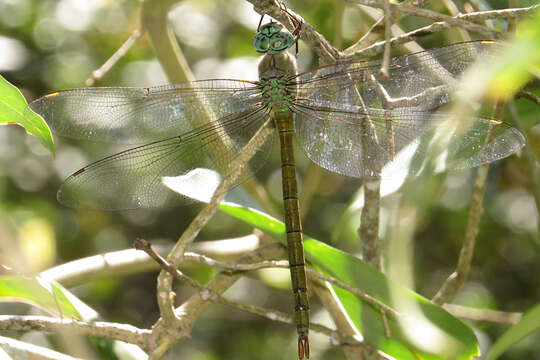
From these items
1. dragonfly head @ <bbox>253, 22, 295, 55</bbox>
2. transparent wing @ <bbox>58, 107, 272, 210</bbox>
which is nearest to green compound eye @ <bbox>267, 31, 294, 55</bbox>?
dragonfly head @ <bbox>253, 22, 295, 55</bbox>

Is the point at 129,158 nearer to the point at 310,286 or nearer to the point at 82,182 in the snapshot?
the point at 82,182

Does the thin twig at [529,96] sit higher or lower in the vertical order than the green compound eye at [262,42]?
lower

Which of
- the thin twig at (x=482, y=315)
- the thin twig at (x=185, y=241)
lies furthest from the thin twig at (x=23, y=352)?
the thin twig at (x=482, y=315)

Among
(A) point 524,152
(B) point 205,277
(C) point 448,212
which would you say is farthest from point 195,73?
(A) point 524,152

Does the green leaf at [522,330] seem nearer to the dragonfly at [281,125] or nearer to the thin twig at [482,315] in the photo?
the dragonfly at [281,125]

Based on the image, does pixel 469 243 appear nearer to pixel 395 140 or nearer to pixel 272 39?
pixel 395 140

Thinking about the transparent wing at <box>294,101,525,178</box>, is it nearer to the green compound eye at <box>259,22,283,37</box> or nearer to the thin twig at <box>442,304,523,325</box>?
the green compound eye at <box>259,22,283,37</box>

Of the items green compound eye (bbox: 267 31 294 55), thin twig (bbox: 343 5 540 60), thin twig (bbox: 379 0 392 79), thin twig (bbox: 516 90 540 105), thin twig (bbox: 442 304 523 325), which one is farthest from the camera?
thin twig (bbox: 442 304 523 325)

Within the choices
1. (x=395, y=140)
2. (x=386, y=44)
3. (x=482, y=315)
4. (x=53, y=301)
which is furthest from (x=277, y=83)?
(x=482, y=315)
